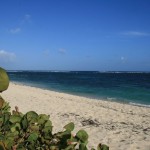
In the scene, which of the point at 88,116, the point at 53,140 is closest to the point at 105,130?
the point at 88,116

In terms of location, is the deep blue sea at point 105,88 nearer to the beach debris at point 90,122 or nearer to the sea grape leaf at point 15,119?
the beach debris at point 90,122

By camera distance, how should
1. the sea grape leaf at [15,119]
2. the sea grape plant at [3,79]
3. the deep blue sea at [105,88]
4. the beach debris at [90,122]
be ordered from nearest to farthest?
the sea grape plant at [3,79] < the sea grape leaf at [15,119] < the beach debris at [90,122] < the deep blue sea at [105,88]

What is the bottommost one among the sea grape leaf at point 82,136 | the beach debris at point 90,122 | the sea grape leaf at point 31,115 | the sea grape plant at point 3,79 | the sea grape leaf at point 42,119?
the beach debris at point 90,122

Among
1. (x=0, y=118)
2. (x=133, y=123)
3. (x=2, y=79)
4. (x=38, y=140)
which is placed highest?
(x=2, y=79)

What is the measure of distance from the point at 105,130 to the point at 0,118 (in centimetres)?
770

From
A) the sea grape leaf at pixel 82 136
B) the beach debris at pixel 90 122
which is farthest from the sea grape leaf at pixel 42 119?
the beach debris at pixel 90 122

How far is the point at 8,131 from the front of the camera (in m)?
1.74

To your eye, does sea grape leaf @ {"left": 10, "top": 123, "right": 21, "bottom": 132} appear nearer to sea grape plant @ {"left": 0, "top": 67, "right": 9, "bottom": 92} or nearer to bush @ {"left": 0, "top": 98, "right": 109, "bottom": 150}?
bush @ {"left": 0, "top": 98, "right": 109, "bottom": 150}

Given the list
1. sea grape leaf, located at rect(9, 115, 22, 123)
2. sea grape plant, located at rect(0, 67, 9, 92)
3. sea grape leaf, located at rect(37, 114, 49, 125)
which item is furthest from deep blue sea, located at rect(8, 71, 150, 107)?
sea grape plant, located at rect(0, 67, 9, 92)

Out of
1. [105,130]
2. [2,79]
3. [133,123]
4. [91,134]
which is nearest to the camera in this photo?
[2,79]

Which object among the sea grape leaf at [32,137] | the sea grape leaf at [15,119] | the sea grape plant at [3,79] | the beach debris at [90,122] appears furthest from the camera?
the beach debris at [90,122]

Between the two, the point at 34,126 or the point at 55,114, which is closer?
the point at 34,126

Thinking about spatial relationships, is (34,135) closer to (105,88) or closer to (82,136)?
(82,136)

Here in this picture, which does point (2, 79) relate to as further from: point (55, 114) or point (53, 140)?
point (55, 114)
